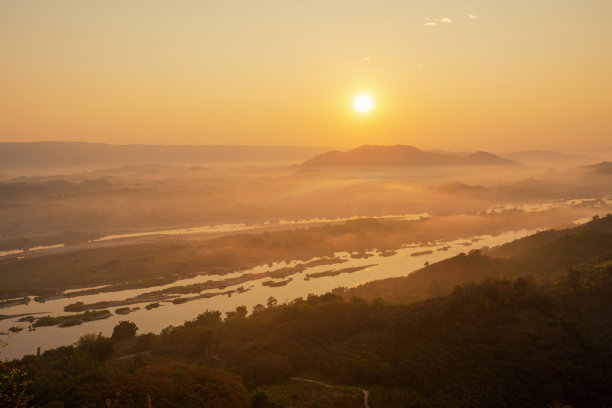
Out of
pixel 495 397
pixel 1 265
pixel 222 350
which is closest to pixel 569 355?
pixel 495 397

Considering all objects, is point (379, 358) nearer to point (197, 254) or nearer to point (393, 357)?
point (393, 357)

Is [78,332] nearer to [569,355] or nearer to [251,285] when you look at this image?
[251,285]

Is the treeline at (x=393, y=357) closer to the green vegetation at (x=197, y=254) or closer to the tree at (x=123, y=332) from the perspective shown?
the tree at (x=123, y=332)

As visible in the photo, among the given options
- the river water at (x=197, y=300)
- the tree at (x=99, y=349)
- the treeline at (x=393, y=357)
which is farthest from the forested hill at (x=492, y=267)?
the tree at (x=99, y=349)

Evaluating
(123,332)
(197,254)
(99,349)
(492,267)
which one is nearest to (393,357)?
(99,349)

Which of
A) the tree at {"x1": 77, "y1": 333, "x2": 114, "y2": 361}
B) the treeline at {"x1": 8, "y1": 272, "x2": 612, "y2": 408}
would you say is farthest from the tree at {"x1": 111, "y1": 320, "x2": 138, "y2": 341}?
the tree at {"x1": 77, "y1": 333, "x2": 114, "y2": 361}

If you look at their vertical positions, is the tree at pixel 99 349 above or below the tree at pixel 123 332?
above

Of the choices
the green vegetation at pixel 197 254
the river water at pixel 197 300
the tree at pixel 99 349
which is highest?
the green vegetation at pixel 197 254
